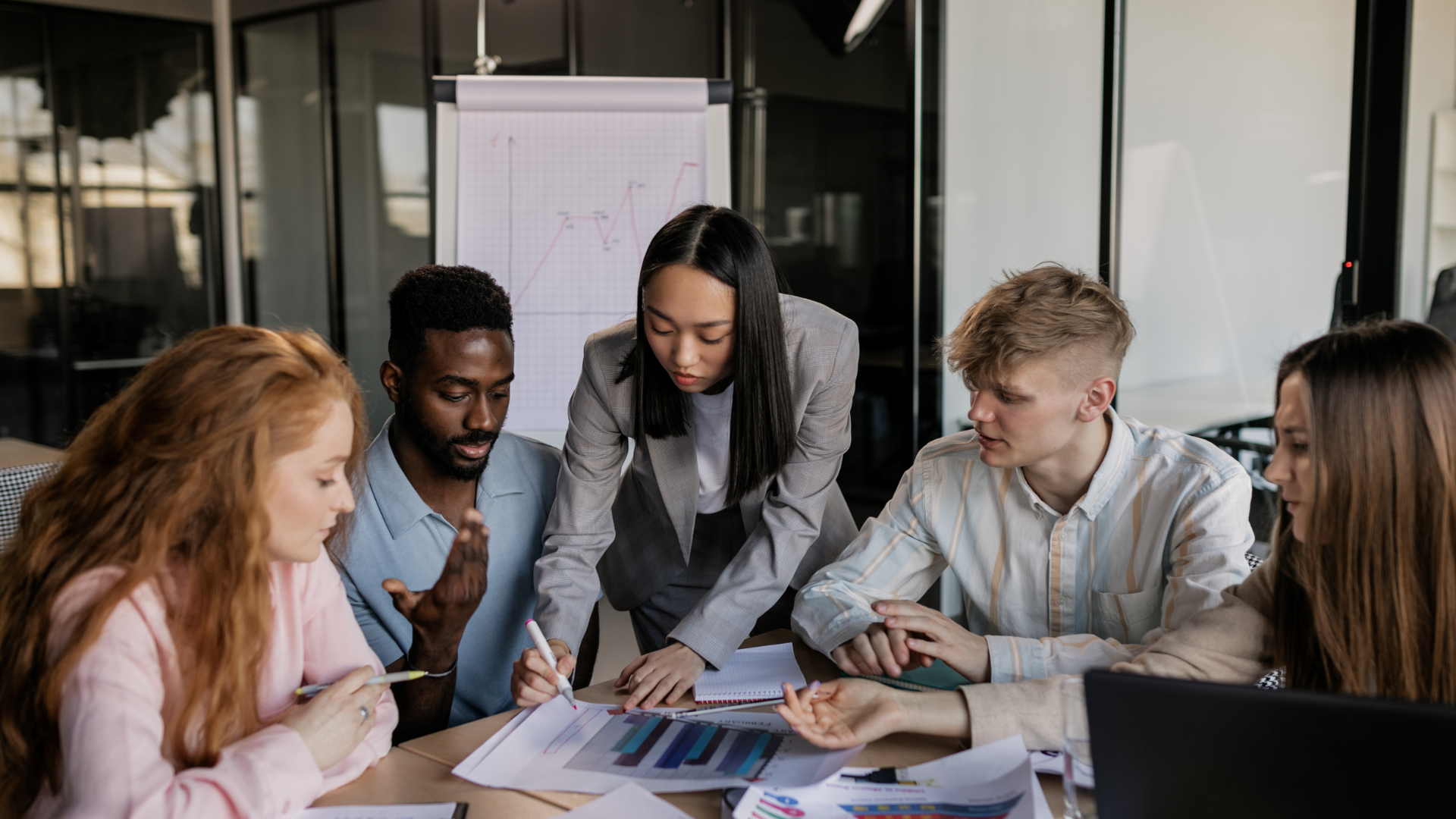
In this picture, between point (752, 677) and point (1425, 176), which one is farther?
point (1425, 176)

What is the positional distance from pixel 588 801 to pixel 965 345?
2.81ft

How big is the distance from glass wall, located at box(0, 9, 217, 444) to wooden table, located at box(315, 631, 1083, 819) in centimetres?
478

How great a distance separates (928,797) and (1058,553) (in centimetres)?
61

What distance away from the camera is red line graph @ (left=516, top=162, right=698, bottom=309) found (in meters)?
2.66

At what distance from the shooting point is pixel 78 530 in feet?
Result: 3.61

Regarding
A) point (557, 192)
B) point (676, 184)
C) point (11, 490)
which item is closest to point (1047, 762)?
point (676, 184)

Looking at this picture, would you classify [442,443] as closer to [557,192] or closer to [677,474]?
[677,474]

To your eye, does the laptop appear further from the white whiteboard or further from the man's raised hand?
the white whiteboard

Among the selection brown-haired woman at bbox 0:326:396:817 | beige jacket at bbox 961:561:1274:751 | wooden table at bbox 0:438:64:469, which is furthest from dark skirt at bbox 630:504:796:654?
wooden table at bbox 0:438:64:469

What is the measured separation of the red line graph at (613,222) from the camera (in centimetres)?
266

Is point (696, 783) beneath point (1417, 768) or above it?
beneath

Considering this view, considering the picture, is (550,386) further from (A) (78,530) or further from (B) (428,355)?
(A) (78,530)

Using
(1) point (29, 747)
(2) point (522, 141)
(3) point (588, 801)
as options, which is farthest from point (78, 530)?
(2) point (522, 141)

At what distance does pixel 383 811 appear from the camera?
43.8 inches
